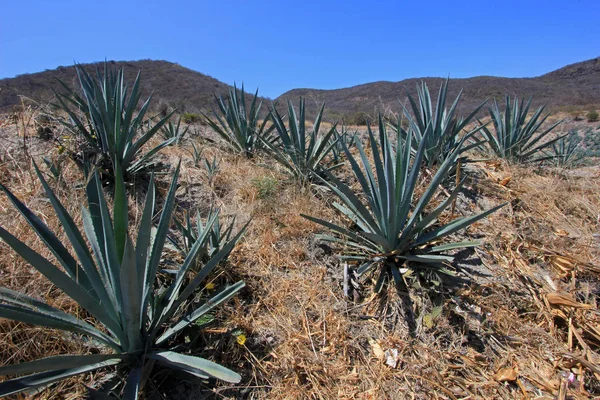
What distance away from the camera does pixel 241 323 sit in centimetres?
174

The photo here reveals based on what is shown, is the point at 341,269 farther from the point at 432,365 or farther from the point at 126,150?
the point at 126,150

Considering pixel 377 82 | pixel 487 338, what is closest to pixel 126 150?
Result: pixel 487 338

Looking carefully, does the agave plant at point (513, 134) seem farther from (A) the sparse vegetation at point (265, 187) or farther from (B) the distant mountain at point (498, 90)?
(B) the distant mountain at point (498, 90)

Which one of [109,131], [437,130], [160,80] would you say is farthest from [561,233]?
[160,80]

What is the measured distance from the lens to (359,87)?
40.1 metres

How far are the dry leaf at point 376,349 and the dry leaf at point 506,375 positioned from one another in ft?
1.81

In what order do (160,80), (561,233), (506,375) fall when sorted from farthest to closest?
(160,80)
(561,233)
(506,375)

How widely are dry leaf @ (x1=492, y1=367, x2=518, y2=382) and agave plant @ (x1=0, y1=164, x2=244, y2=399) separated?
1298 millimetres

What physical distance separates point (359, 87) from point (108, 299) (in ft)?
140

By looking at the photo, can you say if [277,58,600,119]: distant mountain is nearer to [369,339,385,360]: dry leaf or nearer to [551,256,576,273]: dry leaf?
[551,256,576,273]: dry leaf

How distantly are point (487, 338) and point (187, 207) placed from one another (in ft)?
8.28

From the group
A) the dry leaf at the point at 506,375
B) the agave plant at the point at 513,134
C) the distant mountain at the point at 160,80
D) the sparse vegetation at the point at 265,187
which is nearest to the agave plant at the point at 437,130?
the agave plant at the point at 513,134

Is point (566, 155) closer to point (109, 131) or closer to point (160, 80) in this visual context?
point (109, 131)

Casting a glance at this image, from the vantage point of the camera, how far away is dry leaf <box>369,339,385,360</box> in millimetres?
1646
